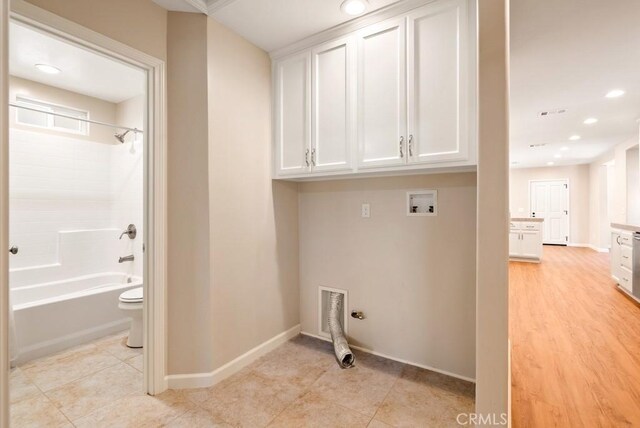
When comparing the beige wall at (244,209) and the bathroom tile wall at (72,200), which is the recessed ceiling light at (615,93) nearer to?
the beige wall at (244,209)

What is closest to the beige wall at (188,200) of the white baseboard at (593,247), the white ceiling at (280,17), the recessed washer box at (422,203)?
the white ceiling at (280,17)

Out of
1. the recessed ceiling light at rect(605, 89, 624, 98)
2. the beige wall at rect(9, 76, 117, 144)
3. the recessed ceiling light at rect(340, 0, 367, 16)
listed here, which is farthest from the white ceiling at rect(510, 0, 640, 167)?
the beige wall at rect(9, 76, 117, 144)

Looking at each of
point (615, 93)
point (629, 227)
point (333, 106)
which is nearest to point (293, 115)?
point (333, 106)

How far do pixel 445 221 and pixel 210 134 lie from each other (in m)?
1.74

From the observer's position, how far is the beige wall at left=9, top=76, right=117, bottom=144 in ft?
9.82

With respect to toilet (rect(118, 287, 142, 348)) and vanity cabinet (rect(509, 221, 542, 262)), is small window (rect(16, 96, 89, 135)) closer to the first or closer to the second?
toilet (rect(118, 287, 142, 348))

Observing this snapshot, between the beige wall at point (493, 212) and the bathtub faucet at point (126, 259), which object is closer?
the beige wall at point (493, 212)

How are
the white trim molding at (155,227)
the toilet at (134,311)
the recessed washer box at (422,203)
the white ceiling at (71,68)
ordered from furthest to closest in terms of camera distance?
the toilet at (134,311) < the white ceiling at (71,68) < the recessed washer box at (422,203) < the white trim molding at (155,227)

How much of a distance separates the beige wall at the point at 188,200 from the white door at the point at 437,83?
1373 millimetres

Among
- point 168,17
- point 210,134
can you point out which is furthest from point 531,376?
point 168,17

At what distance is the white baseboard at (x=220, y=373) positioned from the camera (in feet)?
6.56

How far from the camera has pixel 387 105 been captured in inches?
79.5

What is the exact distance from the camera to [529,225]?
6.43 m

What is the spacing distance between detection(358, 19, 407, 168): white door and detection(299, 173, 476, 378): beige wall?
0.37 metres
